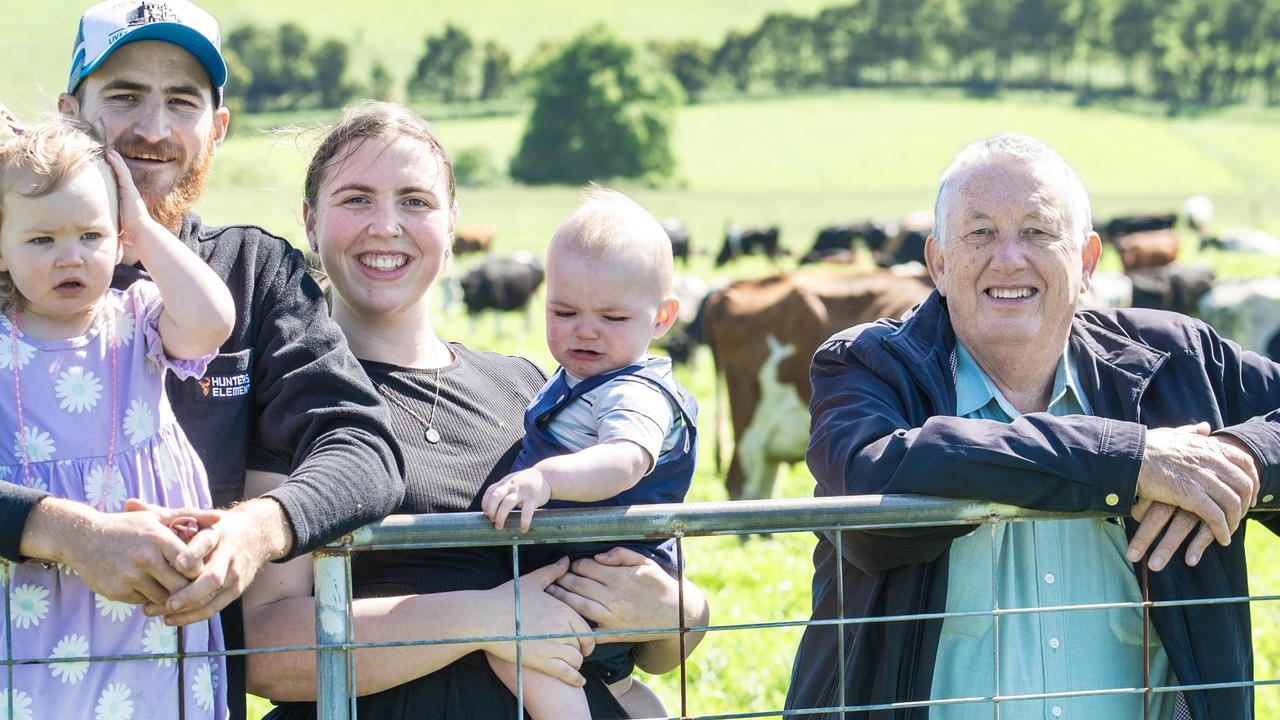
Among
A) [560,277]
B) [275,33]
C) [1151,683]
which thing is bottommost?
[1151,683]

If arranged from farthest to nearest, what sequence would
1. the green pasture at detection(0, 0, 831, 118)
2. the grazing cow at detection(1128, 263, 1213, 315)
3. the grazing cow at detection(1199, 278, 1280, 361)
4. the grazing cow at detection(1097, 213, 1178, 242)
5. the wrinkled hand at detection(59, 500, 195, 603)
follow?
the green pasture at detection(0, 0, 831, 118), the grazing cow at detection(1097, 213, 1178, 242), the grazing cow at detection(1128, 263, 1213, 315), the grazing cow at detection(1199, 278, 1280, 361), the wrinkled hand at detection(59, 500, 195, 603)

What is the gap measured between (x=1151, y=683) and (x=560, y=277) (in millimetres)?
1716

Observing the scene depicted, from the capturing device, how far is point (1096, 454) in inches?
105

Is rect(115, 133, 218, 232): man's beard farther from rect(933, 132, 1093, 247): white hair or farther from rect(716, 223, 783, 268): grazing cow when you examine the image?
rect(716, 223, 783, 268): grazing cow

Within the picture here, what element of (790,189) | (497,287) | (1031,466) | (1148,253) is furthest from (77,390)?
(790,189)

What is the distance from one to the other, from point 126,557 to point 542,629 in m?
0.86

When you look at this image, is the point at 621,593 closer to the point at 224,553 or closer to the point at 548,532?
the point at 548,532

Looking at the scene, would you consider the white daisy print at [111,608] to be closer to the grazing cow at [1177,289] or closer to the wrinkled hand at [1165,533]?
the wrinkled hand at [1165,533]

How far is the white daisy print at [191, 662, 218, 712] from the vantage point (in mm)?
2537

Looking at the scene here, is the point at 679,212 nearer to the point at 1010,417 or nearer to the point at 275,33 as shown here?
the point at 275,33

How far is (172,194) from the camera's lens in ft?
9.35

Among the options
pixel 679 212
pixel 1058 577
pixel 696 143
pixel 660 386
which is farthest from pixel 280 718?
pixel 696 143

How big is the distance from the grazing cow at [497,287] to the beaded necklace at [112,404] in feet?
75.8

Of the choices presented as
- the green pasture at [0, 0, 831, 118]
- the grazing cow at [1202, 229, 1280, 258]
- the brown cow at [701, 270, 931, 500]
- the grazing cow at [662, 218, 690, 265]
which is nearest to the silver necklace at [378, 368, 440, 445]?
the brown cow at [701, 270, 931, 500]
